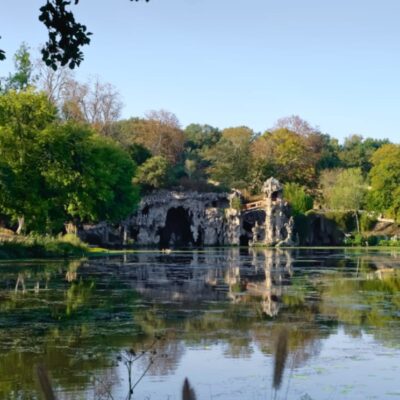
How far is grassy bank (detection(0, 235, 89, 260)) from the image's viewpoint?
142ft

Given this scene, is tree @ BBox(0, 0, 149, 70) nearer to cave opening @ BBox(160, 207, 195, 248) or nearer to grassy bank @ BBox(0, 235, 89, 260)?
grassy bank @ BBox(0, 235, 89, 260)

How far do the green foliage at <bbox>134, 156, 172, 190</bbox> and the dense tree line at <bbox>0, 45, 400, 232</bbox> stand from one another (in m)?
0.12

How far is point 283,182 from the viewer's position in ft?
312

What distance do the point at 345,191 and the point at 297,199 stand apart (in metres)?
6.65

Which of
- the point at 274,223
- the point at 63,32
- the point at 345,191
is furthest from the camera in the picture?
the point at 345,191

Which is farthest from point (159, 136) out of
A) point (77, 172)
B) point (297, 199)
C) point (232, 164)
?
point (77, 172)

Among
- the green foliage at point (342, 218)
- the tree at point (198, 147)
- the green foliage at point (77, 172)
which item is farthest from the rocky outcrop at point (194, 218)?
the green foliage at point (77, 172)

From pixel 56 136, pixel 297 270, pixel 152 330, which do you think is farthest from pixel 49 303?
pixel 56 136

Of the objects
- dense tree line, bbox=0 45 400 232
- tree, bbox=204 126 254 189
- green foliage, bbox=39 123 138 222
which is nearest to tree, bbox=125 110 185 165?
dense tree line, bbox=0 45 400 232

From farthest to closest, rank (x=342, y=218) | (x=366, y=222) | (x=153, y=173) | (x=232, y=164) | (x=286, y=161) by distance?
(x=286, y=161), (x=232, y=164), (x=366, y=222), (x=342, y=218), (x=153, y=173)

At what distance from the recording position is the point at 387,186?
3398 inches

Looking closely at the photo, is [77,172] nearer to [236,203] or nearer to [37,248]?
[37,248]

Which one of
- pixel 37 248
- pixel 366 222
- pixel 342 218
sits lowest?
pixel 37 248

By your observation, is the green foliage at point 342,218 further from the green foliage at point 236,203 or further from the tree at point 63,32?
the tree at point 63,32
